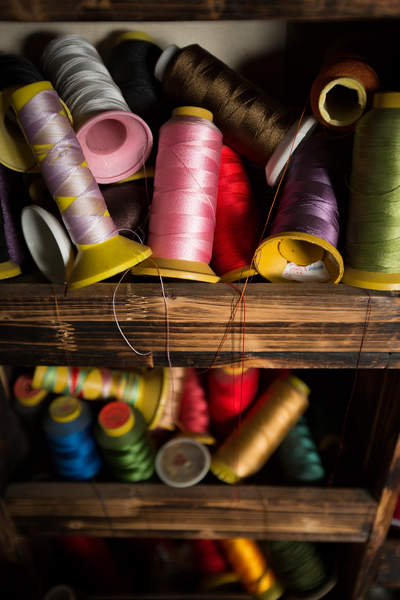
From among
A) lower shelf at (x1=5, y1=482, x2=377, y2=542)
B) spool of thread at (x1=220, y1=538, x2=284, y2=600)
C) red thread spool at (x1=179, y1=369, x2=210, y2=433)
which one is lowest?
spool of thread at (x1=220, y1=538, x2=284, y2=600)

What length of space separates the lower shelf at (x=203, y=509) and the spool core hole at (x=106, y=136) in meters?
0.78

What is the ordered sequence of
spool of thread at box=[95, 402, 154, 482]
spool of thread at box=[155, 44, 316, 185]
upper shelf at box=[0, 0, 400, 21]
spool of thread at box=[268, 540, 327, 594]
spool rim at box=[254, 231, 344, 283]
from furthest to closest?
spool of thread at box=[268, 540, 327, 594], spool of thread at box=[95, 402, 154, 482], spool of thread at box=[155, 44, 316, 185], spool rim at box=[254, 231, 344, 283], upper shelf at box=[0, 0, 400, 21]

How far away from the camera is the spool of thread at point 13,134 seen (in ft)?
2.31

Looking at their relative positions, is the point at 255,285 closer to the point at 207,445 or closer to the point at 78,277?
the point at 78,277

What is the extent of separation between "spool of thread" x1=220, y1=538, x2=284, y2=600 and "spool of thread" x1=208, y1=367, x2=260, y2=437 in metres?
0.30

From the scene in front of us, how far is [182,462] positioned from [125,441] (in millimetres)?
176

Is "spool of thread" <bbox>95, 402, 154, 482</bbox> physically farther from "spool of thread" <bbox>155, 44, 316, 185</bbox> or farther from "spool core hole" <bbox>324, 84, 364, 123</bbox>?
"spool core hole" <bbox>324, 84, 364, 123</bbox>

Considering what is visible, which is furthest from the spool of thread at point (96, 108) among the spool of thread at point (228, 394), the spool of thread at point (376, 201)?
the spool of thread at point (228, 394)

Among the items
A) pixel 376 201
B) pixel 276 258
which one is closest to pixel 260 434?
pixel 276 258

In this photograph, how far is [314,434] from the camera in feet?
3.49

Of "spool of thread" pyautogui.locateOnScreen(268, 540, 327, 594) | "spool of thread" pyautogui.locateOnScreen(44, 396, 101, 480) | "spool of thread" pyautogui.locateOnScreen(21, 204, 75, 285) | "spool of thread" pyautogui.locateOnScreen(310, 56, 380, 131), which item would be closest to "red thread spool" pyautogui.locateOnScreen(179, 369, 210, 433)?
"spool of thread" pyautogui.locateOnScreen(44, 396, 101, 480)

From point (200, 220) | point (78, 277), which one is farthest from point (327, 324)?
point (78, 277)

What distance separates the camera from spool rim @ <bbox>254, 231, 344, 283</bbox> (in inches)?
24.6

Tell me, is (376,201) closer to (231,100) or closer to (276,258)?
(276,258)
